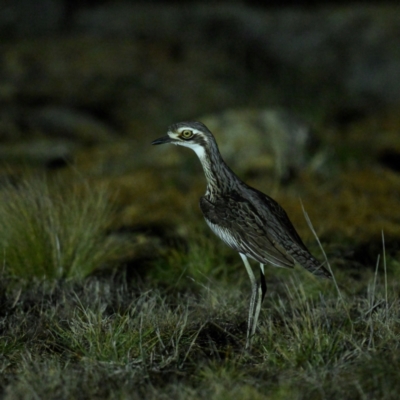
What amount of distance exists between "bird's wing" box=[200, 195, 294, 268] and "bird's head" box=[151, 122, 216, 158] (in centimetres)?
40

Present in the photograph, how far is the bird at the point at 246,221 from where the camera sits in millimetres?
4762

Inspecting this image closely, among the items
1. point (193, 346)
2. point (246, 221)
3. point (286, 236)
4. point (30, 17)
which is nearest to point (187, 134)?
point (246, 221)

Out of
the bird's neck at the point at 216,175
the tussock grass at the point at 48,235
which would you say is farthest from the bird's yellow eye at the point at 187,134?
the tussock grass at the point at 48,235

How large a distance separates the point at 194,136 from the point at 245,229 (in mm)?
804

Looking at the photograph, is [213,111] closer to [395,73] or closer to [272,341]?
[395,73]

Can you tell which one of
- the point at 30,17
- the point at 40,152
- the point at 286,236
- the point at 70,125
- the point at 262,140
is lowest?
the point at 70,125

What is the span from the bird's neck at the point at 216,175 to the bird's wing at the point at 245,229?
0.31 feet

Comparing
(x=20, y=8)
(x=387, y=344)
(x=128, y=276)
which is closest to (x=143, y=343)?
(x=387, y=344)

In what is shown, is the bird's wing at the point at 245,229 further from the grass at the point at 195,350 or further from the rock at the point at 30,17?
the rock at the point at 30,17

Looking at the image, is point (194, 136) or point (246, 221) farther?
point (194, 136)

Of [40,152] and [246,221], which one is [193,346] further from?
[40,152]

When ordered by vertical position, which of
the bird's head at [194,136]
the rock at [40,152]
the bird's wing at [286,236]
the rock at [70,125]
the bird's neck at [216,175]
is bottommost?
the rock at [70,125]

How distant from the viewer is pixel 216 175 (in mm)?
5184

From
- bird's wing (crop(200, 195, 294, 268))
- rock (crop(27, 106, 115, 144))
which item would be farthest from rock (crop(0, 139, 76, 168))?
bird's wing (crop(200, 195, 294, 268))
